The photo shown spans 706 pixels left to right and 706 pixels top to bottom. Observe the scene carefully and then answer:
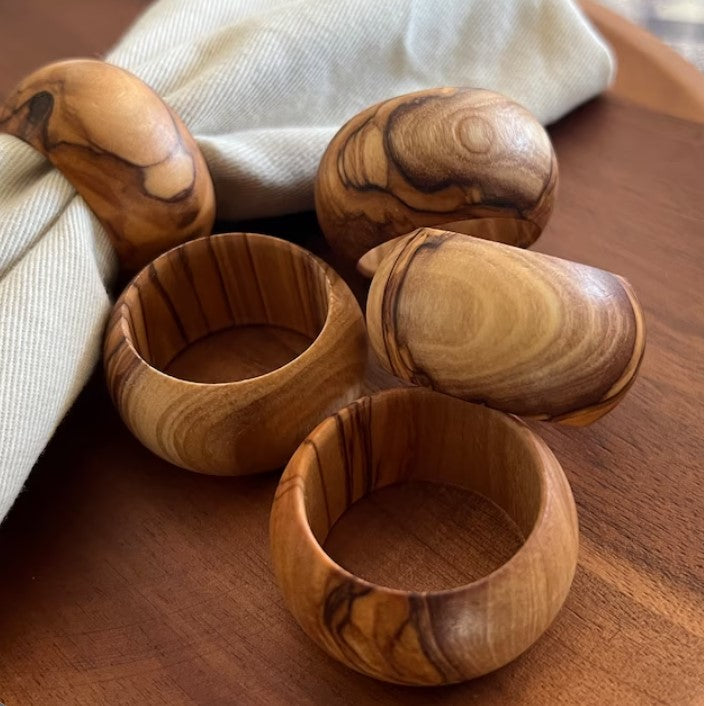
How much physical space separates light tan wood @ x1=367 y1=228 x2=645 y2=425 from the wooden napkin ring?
22 mm

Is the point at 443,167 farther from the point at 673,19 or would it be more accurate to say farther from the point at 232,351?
the point at 673,19

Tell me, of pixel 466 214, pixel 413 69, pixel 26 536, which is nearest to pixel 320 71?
pixel 413 69

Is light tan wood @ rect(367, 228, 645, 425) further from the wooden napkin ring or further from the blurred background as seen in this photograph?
the blurred background

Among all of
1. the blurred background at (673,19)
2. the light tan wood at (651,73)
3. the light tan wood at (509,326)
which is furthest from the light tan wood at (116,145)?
the blurred background at (673,19)

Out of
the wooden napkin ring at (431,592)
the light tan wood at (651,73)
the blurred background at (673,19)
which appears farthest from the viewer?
the blurred background at (673,19)

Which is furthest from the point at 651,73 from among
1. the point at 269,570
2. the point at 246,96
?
the point at 269,570

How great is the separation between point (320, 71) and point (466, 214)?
17 cm

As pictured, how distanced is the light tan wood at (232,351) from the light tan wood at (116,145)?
0.02 meters

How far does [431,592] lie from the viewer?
302mm

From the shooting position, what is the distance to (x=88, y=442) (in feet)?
1.39

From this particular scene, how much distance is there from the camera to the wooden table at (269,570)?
1.11ft

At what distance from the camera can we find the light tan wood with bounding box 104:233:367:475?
0.37 metres

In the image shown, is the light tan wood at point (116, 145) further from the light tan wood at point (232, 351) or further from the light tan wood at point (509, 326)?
the light tan wood at point (509, 326)

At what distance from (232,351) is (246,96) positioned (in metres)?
0.14
